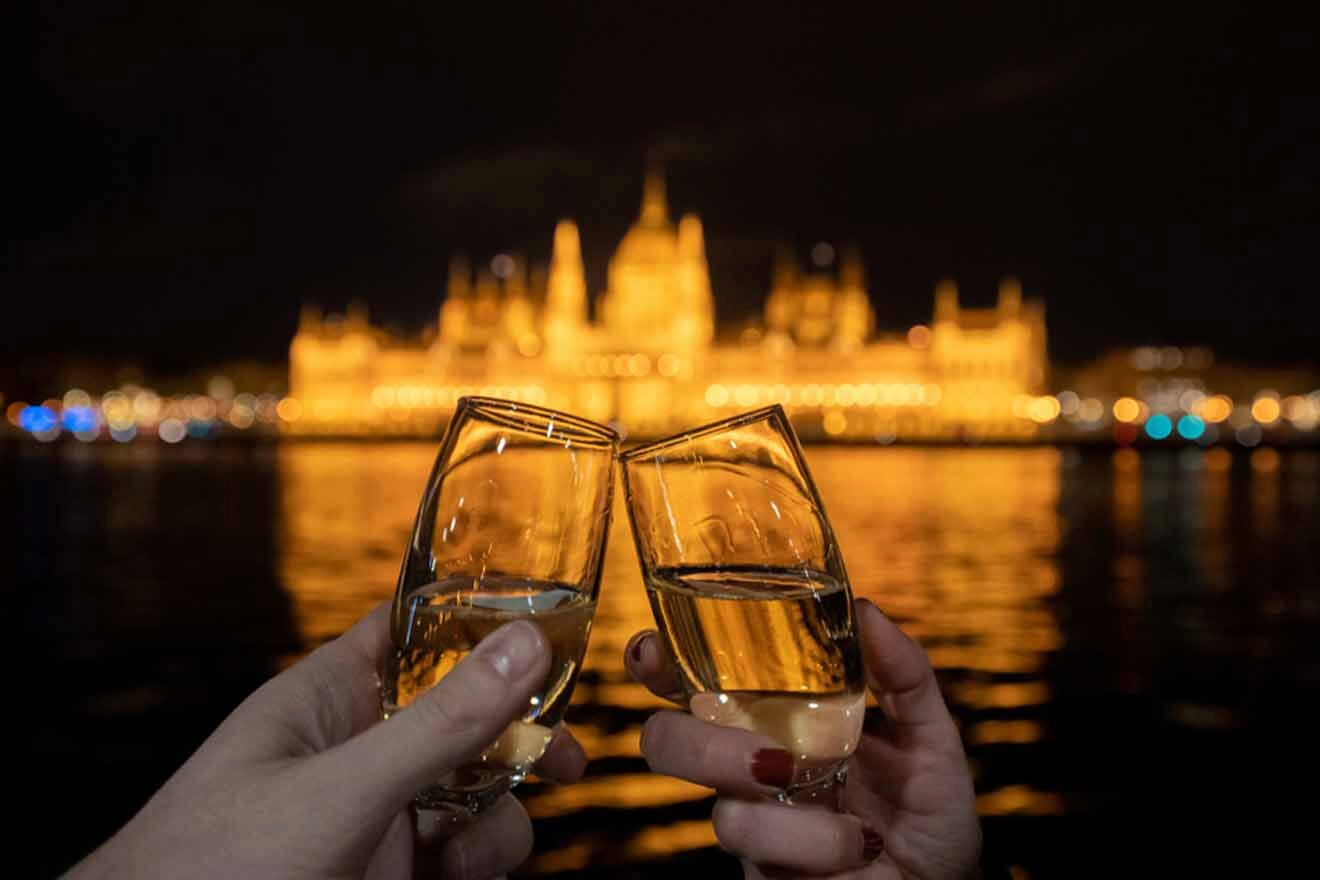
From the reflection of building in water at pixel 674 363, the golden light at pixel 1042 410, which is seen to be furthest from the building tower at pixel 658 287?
the golden light at pixel 1042 410

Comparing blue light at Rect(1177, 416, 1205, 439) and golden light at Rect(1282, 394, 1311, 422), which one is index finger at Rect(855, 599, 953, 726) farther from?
golden light at Rect(1282, 394, 1311, 422)

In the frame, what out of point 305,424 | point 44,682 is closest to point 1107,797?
point 44,682

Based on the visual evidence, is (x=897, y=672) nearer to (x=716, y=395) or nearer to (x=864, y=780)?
(x=864, y=780)

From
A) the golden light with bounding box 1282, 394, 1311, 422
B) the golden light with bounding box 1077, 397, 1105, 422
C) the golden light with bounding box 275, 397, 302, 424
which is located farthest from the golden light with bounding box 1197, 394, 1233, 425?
the golden light with bounding box 275, 397, 302, 424

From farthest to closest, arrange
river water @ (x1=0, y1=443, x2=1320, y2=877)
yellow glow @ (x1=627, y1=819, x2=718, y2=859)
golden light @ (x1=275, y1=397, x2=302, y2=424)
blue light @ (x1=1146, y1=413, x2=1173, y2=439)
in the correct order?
blue light @ (x1=1146, y1=413, x2=1173, y2=439) → golden light @ (x1=275, y1=397, x2=302, y2=424) → river water @ (x1=0, y1=443, x2=1320, y2=877) → yellow glow @ (x1=627, y1=819, x2=718, y2=859)

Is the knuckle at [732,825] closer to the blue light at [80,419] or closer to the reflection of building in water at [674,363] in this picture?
the reflection of building in water at [674,363]

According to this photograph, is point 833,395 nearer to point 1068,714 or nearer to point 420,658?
point 1068,714
